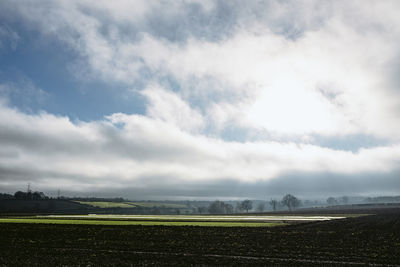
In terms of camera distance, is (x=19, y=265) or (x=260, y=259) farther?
(x=260, y=259)

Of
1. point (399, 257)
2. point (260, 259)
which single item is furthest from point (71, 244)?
point (399, 257)

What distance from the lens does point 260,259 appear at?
23266 mm

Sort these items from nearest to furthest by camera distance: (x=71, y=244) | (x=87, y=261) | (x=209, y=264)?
1. (x=209, y=264)
2. (x=87, y=261)
3. (x=71, y=244)

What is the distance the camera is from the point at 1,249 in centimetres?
2900

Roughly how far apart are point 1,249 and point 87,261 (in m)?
12.0

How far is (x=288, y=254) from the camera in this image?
25.1 m

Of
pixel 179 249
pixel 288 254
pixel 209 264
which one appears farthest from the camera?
pixel 179 249

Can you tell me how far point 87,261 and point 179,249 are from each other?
846 centimetres

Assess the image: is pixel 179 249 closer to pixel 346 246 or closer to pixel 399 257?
pixel 346 246

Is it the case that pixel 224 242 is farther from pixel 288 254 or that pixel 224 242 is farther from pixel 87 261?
pixel 87 261

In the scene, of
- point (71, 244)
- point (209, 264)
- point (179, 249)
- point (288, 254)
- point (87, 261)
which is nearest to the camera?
point (209, 264)

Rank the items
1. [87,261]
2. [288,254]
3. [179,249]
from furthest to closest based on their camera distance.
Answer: [179,249] < [288,254] < [87,261]

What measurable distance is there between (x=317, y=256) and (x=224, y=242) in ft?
36.2

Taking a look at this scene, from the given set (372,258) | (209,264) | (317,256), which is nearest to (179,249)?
(209,264)
